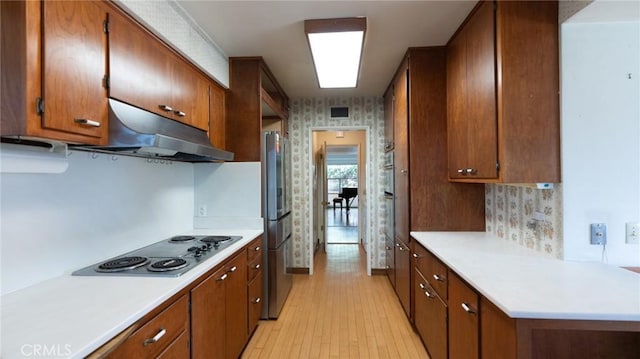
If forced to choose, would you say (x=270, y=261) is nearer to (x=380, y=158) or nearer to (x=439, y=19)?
(x=380, y=158)

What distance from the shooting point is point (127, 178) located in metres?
1.82

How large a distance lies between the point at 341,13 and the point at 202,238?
199cm

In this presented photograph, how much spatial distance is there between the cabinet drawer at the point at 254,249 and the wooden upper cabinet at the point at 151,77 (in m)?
1.05

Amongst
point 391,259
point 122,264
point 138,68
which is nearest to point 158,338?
point 122,264

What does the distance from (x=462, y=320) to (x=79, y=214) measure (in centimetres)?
212

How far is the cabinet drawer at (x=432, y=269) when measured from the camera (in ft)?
5.60

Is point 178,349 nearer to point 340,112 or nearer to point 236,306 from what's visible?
point 236,306

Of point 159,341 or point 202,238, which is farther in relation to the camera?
point 202,238

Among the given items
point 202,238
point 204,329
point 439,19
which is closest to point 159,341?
point 204,329

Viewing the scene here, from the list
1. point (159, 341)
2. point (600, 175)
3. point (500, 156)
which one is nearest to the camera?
point (159, 341)

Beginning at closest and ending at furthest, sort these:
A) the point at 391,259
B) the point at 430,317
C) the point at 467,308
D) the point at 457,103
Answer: the point at 467,308 → the point at 430,317 → the point at 457,103 → the point at 391,259

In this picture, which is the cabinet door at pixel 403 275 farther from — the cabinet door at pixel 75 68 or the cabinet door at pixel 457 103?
the cabinet door at pixel 75 68

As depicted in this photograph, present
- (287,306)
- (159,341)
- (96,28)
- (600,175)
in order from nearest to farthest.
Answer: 1. (159,341)
2. (96,28)
3. (600,175)
4. (287,306)

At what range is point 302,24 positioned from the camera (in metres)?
2.07
